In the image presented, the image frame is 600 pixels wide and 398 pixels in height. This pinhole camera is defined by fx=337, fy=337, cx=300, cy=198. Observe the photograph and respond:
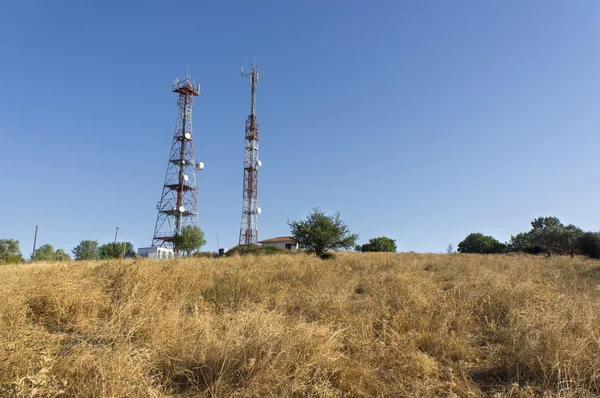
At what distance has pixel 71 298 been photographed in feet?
17.0

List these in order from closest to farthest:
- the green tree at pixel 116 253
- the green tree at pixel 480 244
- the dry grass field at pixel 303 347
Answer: the dry grass field at pixel 303 347 < the green tree at pixel 116 253 < the green tree at pixel 480 244

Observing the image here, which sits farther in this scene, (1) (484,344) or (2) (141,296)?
(2) (141,296)

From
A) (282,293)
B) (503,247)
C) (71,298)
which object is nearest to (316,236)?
(282,293)

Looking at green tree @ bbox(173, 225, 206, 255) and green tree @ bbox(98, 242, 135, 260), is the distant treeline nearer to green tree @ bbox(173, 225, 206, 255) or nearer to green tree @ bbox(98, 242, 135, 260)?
green tree @ bbox(98, 242, 135, 260)

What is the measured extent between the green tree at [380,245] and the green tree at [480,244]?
63.3 feet

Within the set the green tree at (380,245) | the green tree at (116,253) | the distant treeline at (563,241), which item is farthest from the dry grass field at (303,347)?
the green tree at (380,245)

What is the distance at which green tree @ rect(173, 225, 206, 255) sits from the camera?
167 ft

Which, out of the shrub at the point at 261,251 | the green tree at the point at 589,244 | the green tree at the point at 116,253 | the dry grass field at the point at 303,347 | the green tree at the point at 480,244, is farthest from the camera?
the green tree at the point at 480,244

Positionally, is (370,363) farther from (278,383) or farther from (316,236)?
(316,236)

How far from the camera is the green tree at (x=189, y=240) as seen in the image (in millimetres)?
51000

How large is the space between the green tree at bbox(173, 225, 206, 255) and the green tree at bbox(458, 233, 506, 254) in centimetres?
6744

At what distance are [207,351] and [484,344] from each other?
359 centimetres

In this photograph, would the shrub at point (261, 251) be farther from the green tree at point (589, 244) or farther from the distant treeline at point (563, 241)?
the green tree at point (589, 244)

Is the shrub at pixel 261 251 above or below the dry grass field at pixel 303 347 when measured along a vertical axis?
above
